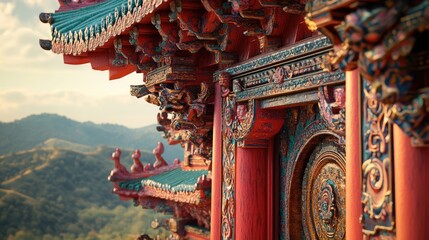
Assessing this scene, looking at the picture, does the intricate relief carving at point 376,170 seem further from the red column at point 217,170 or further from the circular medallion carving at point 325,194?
the red column at point 217,170

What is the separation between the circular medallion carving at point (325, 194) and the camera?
4.49 m

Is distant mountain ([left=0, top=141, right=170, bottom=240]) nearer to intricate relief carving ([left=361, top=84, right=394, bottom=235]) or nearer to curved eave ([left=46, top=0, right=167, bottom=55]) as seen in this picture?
curved eave ([left=46, top=0, right=167, bottom=55])

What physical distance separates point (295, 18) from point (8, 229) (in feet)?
96.7

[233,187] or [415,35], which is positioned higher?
[415,35]

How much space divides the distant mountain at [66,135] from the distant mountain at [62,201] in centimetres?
1102

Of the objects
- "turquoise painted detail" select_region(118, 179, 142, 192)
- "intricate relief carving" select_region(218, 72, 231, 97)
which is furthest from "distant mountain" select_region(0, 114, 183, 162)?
"intricate relief carving" select_region(218, 72, 231, 97)

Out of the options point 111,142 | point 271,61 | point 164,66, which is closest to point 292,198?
point 271,61

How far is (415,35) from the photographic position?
101 inches

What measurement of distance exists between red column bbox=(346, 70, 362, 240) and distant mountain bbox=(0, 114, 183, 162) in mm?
47875

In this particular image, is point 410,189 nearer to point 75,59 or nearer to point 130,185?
point 75,59

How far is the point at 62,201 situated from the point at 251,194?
105 ft

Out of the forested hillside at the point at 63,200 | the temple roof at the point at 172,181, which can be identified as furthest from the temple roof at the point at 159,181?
the forested hillside at the point at 63,200

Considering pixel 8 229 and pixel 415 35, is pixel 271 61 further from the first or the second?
pixel 8 229

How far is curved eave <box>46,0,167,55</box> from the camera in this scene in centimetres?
529
